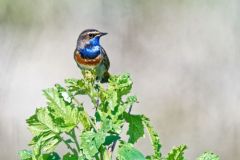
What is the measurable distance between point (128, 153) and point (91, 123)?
0.32ft

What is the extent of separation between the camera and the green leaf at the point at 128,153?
1.92 m

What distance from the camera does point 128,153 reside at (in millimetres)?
1931

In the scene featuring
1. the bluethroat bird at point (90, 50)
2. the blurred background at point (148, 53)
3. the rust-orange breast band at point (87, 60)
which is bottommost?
the rust-orange breast band at point (87, 60)

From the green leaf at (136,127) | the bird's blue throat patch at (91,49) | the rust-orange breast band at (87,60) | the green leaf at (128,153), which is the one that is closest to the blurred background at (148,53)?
the bird's blue throat patch at (91,49)

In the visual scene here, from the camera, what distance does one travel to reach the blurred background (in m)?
7.88

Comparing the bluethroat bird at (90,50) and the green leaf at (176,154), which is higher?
the bluethroat bird at (90,50)

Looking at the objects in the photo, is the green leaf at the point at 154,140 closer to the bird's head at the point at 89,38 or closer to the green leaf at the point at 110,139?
the green leaf at the point at 110,139

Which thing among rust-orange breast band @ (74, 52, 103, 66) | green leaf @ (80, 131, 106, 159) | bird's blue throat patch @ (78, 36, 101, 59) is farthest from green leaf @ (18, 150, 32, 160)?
bird's blue throat patch @ (78, 36, 101, 59)

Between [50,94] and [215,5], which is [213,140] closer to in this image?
[215,5]

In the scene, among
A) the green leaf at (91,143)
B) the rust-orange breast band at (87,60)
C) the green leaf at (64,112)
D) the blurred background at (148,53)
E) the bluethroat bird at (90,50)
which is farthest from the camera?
the blurred background at (148,53)

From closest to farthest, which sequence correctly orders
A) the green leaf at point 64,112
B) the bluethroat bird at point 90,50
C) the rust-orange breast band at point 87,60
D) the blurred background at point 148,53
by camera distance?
the green leaf at point 64,112, the rust-orange breast band at point 87,60, the bluethroat bird at point 90,50, the blurred background at point 148,53

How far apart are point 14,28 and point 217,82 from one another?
68.1 inches

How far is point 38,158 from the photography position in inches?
77.4

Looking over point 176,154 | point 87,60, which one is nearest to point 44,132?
point 176,154
